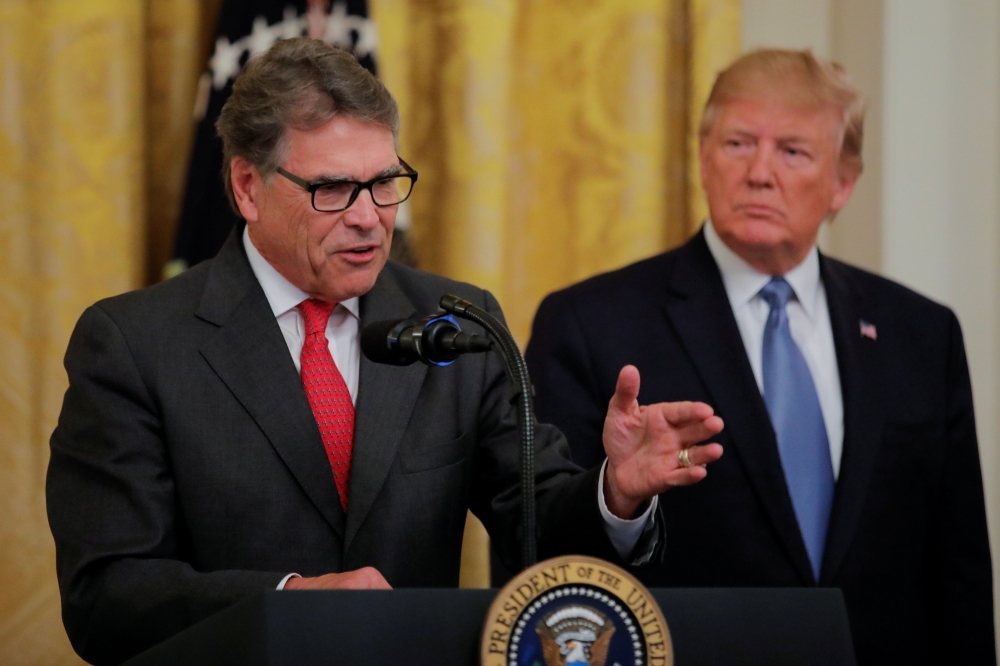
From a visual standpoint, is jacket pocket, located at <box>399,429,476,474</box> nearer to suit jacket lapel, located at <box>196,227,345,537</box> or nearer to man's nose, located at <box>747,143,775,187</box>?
suit jacket lapel, located at <box>196,227,345,537</box>

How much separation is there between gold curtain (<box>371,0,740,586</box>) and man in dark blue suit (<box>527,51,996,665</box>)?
84 cm

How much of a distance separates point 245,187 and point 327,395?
39 cm

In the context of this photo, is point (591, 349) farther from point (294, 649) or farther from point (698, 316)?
point (294, 649)

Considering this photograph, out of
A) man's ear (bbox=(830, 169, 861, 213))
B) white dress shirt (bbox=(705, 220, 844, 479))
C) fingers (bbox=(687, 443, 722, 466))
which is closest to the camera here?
fingers (bbox=(687, 443, 722, 466))

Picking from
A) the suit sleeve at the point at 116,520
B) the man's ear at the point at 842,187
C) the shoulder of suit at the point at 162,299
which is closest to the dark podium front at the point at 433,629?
the suit sleeve at the point at 116,520

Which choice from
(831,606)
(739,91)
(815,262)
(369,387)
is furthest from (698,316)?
(831,606)

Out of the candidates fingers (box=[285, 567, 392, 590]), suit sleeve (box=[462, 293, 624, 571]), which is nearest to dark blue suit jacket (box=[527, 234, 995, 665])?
suit sleeve (box=[462, 293, 624, 571])

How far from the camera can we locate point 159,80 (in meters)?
3.61

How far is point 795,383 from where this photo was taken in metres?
2.80

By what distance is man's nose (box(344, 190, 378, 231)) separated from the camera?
6.63 ft

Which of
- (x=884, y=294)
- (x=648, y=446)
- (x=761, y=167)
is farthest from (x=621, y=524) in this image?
(x=884, y=294)

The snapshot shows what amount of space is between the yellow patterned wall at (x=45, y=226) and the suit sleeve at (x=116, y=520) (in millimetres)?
1338

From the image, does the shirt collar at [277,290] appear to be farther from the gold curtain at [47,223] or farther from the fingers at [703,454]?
the gold curtain at [47,223]

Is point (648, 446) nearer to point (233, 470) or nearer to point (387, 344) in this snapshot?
point (387, 344)
